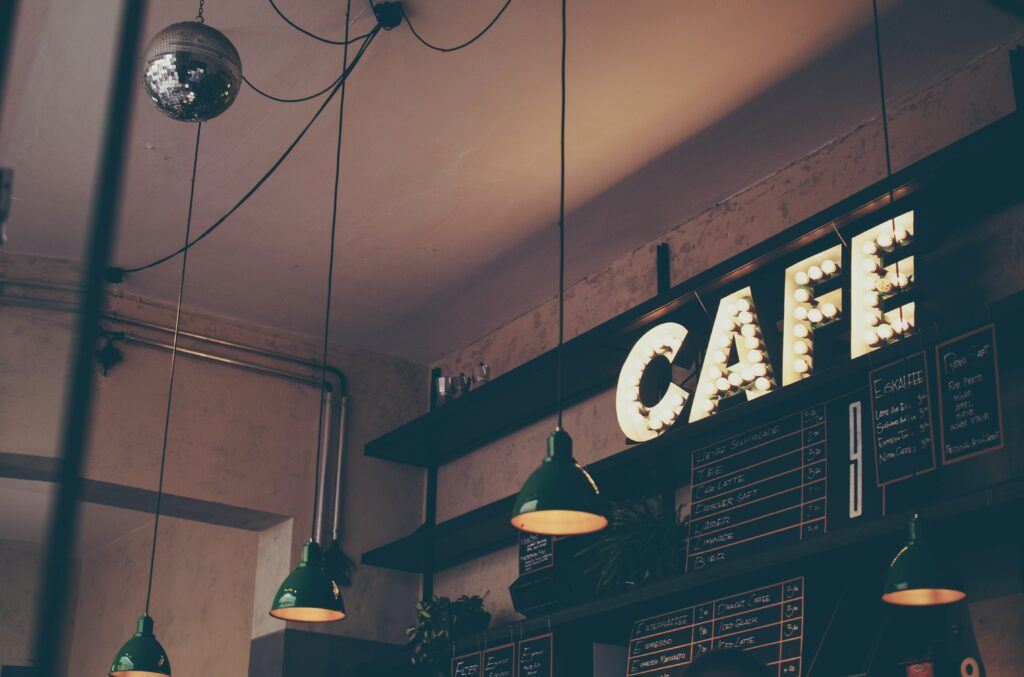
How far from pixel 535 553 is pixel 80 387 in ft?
15.7

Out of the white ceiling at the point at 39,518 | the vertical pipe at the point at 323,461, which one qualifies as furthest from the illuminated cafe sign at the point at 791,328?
the white ceiling at the point at 39,518

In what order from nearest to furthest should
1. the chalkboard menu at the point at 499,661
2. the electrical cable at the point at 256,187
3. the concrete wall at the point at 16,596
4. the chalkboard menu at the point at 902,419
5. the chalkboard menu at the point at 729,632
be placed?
the chalkboard menu at the point at 902,419 < the chalkboard menu at the point at 729,632 < the electrical cable at the point at 256,187 < the chalkboard menu at the point at 499,661 < the concrete wall at the point at 16,596

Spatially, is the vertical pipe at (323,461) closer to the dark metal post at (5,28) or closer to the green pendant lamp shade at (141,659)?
the green pendant lamp shade at (141,659)

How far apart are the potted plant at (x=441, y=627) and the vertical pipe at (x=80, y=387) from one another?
17.1 ft

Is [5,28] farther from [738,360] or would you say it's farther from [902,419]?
[738,360]

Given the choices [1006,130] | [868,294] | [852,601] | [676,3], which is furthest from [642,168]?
[852,601]

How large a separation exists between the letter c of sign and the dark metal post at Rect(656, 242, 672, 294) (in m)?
0.65

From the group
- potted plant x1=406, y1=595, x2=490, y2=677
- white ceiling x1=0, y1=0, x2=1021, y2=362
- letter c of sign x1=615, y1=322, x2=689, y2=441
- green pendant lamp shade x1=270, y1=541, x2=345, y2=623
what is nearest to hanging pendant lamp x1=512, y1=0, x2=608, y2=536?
green pendant lamp shade x1=270, y1=541, x2=345, y2=623

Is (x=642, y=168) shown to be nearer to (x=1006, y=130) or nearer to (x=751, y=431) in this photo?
(x=751, y=431)

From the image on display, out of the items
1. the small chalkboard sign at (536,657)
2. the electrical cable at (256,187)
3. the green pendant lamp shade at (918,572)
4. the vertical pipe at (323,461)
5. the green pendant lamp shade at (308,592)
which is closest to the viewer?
the green pendant lamp shade at (918,572)

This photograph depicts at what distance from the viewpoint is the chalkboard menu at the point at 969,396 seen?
3.61 metres

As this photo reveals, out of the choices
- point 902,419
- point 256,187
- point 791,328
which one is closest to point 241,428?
point 256,187

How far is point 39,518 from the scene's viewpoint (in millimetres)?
9594

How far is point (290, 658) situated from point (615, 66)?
3571mm
